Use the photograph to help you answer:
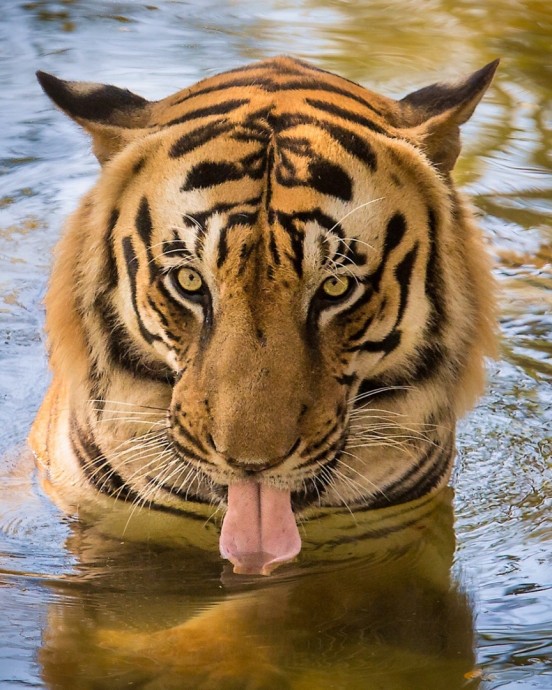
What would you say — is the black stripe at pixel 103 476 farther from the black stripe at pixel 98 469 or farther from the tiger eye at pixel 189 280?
the tiger eye at pixel 189 280

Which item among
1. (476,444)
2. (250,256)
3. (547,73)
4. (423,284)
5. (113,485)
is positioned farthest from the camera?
(547,73)

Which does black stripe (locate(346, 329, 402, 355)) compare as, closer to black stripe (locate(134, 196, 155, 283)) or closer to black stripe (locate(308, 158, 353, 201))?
black stripe (locate(308, 158, 353, 201))

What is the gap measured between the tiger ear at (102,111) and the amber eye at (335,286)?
0.81 metres

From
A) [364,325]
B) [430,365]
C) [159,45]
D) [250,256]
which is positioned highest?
[250,256]

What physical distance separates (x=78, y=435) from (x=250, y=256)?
1.18 metres

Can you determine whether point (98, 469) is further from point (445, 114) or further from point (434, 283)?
point (445, 114)

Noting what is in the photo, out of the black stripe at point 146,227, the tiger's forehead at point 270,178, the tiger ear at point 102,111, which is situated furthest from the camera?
the tiger ear at point 102,111

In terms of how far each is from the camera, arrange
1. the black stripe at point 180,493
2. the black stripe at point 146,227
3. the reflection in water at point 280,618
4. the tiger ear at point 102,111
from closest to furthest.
Answer: the reflection in water at point 280,618 → the black stripe at point 146,227 → the tiger ear at point 102,111 → the black stripe at point 180,493

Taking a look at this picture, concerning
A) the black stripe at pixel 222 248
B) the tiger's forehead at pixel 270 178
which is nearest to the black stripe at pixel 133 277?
the tiger's forehead at pixel 270 178

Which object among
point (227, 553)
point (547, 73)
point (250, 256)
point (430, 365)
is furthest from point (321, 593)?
point (547, 73)

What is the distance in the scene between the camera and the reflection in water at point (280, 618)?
3.62m

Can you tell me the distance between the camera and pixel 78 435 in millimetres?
4566

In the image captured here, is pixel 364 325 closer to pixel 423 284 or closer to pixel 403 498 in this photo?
pixel 423 284

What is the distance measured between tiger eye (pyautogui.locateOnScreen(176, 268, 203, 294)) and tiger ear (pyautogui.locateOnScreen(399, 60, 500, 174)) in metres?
0.84
